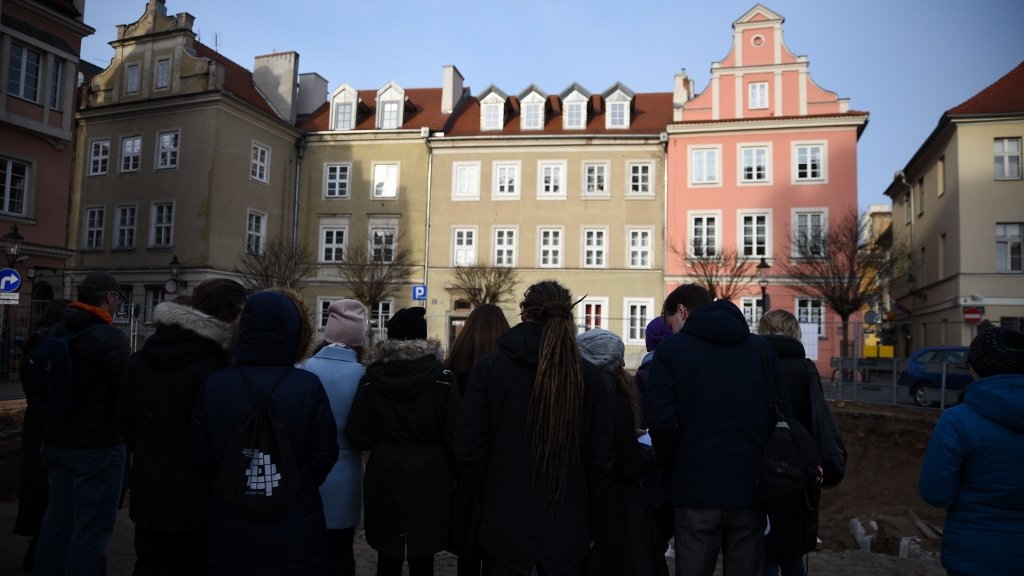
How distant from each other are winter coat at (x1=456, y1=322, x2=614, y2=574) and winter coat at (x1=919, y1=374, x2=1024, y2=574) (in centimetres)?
153

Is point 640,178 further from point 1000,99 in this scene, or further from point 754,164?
point 1000,99

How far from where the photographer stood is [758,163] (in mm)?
30156

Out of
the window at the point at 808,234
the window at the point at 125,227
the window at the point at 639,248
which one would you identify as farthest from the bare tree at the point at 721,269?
the window at the point at 125,227

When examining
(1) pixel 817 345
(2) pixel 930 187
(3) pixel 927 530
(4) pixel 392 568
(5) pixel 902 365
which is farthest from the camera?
(2) pixel 930 187

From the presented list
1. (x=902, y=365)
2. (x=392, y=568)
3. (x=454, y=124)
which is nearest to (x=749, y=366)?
(x=392, y=568)

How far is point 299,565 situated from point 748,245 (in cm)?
2971

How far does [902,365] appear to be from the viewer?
53.4ft

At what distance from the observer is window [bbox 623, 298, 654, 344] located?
3080cm

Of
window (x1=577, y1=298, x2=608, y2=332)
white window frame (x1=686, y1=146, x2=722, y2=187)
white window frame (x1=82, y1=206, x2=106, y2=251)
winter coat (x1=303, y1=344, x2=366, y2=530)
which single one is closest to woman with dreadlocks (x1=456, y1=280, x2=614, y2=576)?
winter coat (x1=303, y1=344, x2=366, y2=530)

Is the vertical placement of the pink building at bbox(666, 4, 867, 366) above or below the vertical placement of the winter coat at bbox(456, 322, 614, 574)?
above

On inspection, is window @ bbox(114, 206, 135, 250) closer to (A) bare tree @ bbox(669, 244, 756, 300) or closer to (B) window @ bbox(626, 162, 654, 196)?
(B) window @ bbox(626, 162, 654, 196)

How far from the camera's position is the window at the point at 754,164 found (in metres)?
30.1

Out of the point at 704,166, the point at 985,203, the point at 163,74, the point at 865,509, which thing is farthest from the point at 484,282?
the point at 985,203

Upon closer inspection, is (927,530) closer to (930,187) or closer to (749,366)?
(749,366)
